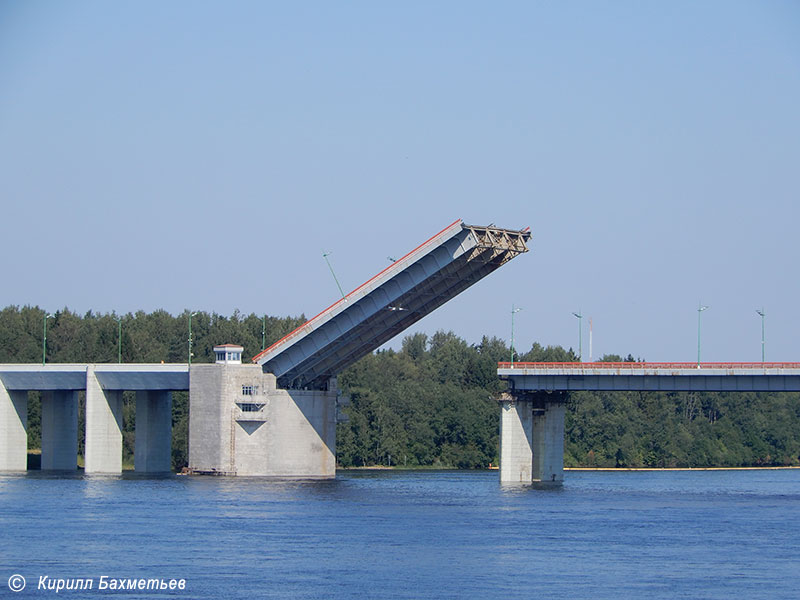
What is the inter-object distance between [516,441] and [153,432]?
801 inches

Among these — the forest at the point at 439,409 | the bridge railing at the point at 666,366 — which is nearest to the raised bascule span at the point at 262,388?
the bridge railing at the point at 666,366

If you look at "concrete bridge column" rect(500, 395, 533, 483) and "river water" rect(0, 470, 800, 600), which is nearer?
"river water" rect(0, 470, 800, 600)

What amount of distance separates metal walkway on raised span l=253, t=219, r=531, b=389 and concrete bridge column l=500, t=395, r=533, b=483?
7242 millimetres

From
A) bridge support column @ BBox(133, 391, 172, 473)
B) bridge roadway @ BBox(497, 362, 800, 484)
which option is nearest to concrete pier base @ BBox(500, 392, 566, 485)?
bridge roadway @ BBox(497, 362, 800, 484)

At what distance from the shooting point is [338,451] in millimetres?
93125

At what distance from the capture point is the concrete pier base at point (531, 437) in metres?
67.6

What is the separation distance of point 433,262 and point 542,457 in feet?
49.4

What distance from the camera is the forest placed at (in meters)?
95.3

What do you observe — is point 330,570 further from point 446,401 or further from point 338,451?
point 446,401

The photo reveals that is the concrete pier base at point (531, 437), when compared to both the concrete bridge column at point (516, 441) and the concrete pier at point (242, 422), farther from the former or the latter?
the concrete pier at point (242, 422)

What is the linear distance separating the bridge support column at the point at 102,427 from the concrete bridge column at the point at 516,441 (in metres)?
20.5

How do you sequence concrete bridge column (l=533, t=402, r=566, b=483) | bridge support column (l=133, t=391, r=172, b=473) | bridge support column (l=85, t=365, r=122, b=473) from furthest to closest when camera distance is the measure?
1. bridge support column (l=133, t=391, r=172, b=473)
2. bridge support column (l=85, t=365, r=122, b=473)
3. concrete bridge column (l=533, t=402, r=566, b=483)

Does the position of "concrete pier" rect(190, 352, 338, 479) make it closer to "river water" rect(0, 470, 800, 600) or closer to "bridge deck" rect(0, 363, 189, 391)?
"bridge deck" rect(0, 363, 189, 391)

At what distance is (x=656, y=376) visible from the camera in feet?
210
